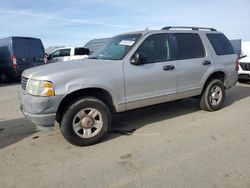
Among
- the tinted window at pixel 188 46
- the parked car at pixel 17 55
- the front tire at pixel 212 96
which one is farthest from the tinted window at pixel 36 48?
the front tire at pixel 212 96

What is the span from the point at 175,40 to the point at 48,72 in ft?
8.75

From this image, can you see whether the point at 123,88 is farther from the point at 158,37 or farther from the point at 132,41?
the point at 158,37

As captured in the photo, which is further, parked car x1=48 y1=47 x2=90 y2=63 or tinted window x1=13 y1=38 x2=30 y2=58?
parked car x1=48 y1=47 x2=90 y2=63

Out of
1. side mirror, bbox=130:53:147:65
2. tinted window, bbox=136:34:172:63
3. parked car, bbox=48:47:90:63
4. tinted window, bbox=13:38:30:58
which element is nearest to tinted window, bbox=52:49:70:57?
parked car, bbox=48:47:90:63

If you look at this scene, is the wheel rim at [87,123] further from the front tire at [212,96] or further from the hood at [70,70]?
the front tire at [212,96]

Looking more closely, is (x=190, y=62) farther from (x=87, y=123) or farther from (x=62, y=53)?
(x=62, y=53)

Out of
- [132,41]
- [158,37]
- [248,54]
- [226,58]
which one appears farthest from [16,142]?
[248,54]

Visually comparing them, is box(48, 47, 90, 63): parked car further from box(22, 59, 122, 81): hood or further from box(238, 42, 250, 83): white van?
box(22, 59, 122, 81): hood

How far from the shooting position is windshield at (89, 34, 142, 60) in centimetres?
470

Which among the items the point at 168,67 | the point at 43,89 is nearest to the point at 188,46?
the point at 168,67

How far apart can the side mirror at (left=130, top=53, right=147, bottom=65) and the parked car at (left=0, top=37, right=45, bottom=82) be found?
9.01m

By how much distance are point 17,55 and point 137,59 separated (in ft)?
30.4

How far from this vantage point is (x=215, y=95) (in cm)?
601

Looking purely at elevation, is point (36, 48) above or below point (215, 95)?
above
